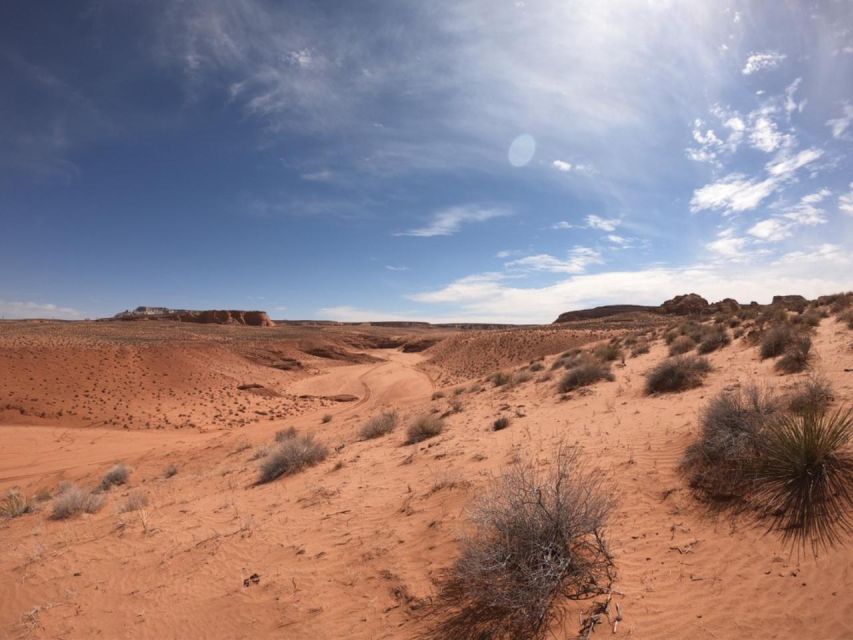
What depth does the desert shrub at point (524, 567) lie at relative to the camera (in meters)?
3.30

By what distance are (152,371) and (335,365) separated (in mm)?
14941

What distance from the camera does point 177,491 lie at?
9523mm

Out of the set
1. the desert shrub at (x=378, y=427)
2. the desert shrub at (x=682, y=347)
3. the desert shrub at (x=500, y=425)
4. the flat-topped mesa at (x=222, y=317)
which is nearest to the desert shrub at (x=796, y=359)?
the desert shrub at (x=682, y=347)

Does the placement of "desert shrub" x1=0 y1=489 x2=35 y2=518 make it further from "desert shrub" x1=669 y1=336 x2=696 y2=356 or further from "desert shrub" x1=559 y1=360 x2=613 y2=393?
"desert shrub" x1=669 y1=336 x2=696 y2=356

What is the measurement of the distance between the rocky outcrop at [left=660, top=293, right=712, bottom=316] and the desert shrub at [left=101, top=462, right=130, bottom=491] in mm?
64238

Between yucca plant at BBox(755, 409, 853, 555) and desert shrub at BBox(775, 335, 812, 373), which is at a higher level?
desert shrub at BBox(775, 335, 812, 373)

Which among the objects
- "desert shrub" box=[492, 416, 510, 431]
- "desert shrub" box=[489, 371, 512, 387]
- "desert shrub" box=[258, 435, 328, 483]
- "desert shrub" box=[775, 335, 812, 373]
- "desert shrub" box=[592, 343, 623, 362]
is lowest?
"desert shrub" box=[258, 435, 328, 483]

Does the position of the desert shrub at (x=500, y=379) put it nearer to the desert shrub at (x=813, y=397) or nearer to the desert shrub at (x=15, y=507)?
the desert shrub at (x=813, y=397)

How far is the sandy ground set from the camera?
10.9 feet

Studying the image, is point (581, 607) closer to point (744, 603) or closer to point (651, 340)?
point (744, 603)

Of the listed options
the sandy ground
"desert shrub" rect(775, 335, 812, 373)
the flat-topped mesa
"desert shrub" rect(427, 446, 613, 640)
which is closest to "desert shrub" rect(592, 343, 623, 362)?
the sandy ground

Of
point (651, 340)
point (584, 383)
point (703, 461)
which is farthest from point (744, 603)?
point (651, 340)

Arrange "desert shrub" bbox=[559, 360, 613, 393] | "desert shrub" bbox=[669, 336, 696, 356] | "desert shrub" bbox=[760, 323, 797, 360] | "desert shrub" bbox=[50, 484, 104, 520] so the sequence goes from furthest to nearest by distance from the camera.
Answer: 1. "desert shrub" bbox=[669, 336, 696, 356]
2. "desert shrub" bbox=[559, 360, 613, 393]
3. "desert shrub" bbox=[760, 323, 797, 360]
4. "desert shrub" bbox=[50, 484, 104, 520]

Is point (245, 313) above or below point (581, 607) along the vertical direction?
above
